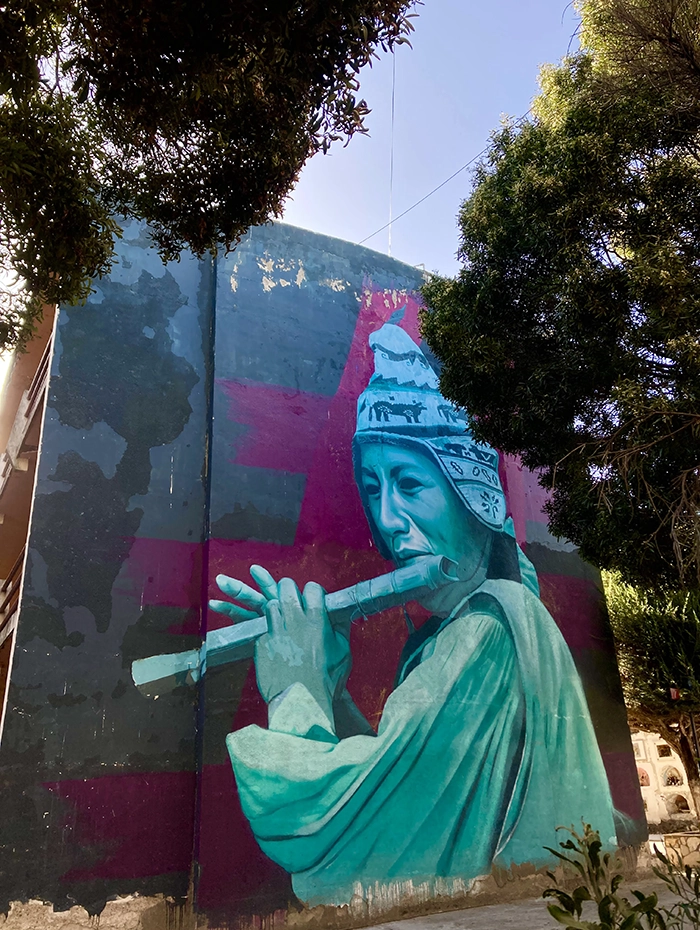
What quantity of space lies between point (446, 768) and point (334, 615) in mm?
2536

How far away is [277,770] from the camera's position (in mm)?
8203

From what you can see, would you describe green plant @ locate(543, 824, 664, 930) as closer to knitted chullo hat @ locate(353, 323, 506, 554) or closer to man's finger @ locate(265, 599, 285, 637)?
man's finger @ locate(265, 599, 285, 637)

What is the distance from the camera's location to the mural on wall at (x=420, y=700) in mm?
8336

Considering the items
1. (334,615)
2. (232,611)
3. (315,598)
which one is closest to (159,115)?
(232,611)

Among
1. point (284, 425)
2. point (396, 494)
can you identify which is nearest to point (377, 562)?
point (396, 494)

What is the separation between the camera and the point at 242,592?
344 inches

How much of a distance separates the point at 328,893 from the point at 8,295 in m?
7.20

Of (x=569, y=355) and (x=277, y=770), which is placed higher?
(x=569, y=355)

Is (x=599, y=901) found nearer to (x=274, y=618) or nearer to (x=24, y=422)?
(x=274, y=618)

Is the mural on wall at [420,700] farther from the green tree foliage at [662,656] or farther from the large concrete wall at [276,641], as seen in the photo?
the green tree foliage at [662,656]

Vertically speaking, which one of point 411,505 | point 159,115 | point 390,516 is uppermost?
point 159,115

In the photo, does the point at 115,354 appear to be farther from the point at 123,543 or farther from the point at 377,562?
the point at 377,562

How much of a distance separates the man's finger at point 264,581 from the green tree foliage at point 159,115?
442 centimetres

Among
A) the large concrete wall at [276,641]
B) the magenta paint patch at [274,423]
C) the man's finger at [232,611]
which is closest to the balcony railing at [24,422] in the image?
the large concrete wall at [276,641]
